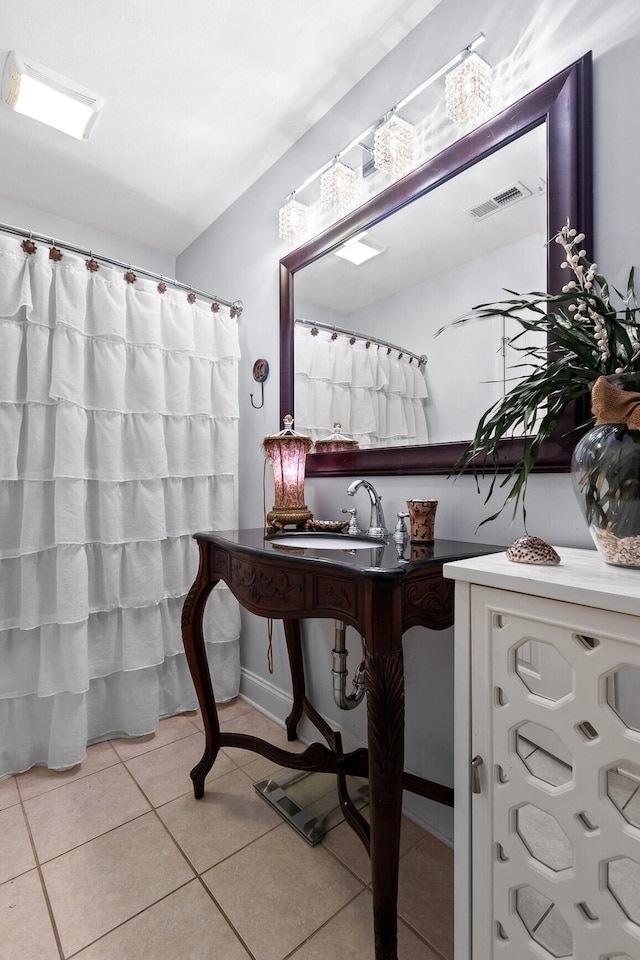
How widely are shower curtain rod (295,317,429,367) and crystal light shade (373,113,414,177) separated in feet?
1.60

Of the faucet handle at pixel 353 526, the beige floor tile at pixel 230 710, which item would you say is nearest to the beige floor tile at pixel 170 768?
the beige floor tile at pixel 230 710

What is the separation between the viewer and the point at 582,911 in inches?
25.0

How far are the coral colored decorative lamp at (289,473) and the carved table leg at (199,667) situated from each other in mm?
327

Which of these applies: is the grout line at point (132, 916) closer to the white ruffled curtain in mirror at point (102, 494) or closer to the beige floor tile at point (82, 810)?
the beige floor tile at point (82, 810)

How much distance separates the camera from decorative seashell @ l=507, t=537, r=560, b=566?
0.78 metres

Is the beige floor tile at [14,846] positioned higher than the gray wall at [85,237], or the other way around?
the gray wall at [85,237]

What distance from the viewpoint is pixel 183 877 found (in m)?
1.15

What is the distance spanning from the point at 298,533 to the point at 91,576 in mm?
880

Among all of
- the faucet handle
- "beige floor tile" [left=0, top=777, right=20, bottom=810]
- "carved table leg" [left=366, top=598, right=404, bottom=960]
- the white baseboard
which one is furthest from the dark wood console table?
"beige floor tile" [left=0, top=777, right=20, bottom=810]

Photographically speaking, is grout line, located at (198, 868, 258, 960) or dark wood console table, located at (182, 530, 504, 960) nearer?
dark wood console table, located at (182, 530, 504, 960)

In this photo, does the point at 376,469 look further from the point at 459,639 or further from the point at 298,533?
the point at 459,639

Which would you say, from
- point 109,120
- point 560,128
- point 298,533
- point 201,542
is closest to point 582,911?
point 298,533

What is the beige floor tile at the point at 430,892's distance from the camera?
1012mm

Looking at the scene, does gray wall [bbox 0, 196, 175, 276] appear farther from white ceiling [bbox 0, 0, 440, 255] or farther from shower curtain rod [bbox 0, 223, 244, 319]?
shower curtain rod [bbox 0, 223, 244, 319]
